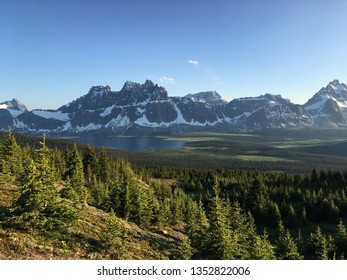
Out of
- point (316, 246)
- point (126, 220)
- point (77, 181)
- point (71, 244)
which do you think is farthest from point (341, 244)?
point (77, 181)

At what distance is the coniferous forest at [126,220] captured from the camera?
24484 millimetres

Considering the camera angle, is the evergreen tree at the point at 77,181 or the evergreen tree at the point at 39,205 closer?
the evergreen tree at the point at 39,205

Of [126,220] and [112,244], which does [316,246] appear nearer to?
[126,220]

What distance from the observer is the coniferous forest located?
24.5 meters

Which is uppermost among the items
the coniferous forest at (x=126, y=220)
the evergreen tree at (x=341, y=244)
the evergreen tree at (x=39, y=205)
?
the evergreen tree at (x=39, y=205)

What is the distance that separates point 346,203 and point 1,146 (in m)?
99.3

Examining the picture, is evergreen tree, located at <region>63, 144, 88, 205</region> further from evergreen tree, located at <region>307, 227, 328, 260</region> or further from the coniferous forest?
evergreen tree, located at <region>307, 227, 328, 260</region>

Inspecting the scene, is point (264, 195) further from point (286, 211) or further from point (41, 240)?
point (41, 240)

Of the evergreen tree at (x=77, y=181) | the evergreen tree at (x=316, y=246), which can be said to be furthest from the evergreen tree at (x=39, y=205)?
the evergreen tree at (x=316, y=246)

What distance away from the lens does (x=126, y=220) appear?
51.1 meters

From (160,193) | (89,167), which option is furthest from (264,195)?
(89,167)

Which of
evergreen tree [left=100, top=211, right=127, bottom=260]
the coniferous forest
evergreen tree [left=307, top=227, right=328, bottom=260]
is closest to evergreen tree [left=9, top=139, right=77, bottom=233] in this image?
Result: the coniferous forest

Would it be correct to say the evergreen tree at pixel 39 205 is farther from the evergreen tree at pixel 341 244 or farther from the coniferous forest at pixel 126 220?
the evergreen tree at pixel 341 244
